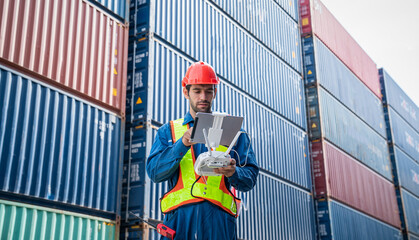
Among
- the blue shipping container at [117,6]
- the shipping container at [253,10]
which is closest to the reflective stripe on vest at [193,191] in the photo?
the blue shipping container at [117,6]

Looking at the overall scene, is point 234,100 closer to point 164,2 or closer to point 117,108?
point 164,2

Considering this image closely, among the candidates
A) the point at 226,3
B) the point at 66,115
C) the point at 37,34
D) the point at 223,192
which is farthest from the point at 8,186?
the point at 226,3

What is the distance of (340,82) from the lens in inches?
870

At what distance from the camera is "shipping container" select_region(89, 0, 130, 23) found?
10.3 meters

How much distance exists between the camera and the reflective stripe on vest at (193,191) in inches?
133

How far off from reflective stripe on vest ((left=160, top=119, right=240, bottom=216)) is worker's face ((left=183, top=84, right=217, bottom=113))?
32cm

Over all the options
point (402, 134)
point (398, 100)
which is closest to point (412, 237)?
point (402, 134)

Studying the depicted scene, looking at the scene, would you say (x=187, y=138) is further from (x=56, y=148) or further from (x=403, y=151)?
(x=403, y=151)

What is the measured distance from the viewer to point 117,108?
997cm

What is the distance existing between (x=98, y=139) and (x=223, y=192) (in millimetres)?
6161

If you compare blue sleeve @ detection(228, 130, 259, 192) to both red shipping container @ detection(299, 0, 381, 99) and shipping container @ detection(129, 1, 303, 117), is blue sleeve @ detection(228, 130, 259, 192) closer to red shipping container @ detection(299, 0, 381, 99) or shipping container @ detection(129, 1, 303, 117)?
shipping container @ detection(129, 1, 303, 117)

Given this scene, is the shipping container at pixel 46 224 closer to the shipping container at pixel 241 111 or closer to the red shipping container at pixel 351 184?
the shipping container at pixel 241 111

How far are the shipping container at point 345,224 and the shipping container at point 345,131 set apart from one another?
2726 millimetres

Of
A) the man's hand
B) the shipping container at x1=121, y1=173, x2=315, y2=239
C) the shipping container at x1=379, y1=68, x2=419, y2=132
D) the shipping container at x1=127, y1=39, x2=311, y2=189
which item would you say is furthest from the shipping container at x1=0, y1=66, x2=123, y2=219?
the shipping container at x1=379, y1=68, x2=419, y2=132
